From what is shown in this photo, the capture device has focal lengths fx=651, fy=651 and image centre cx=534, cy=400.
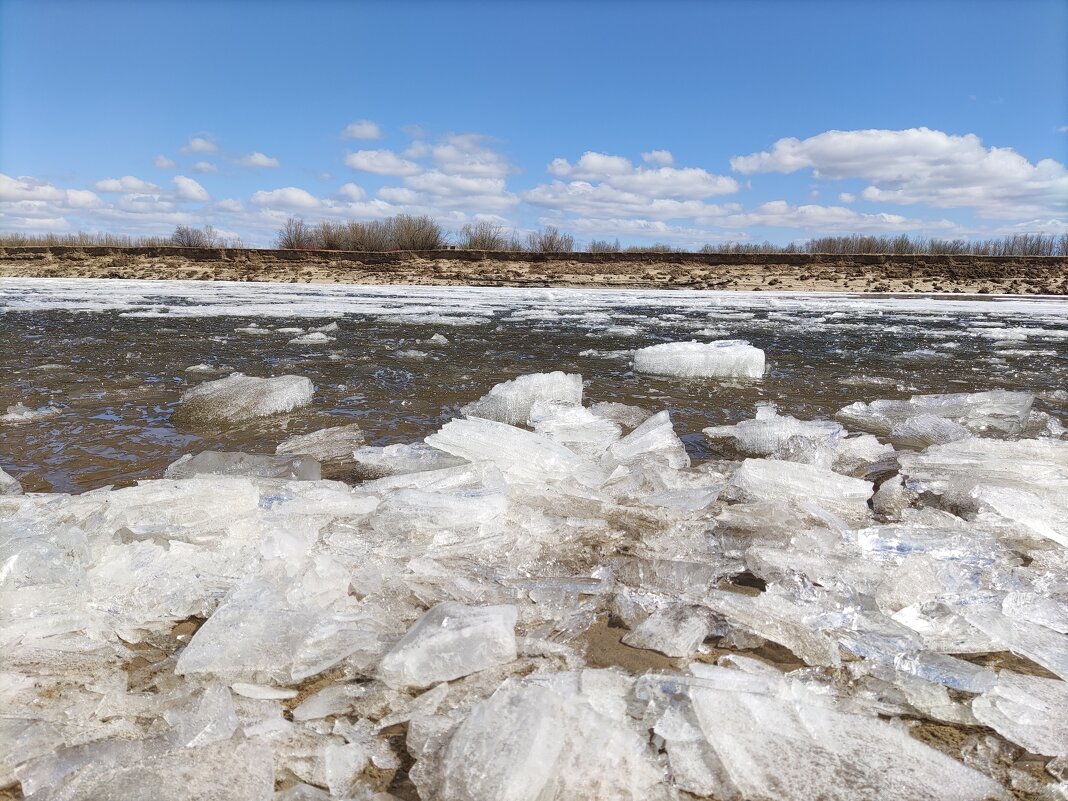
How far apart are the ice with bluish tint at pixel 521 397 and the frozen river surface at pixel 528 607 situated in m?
0.03

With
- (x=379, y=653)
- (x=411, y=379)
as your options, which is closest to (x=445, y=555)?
(x=379, y=653)

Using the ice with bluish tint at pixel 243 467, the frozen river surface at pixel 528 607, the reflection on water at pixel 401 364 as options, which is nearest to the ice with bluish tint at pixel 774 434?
the frozen river surface at pixel 528 607

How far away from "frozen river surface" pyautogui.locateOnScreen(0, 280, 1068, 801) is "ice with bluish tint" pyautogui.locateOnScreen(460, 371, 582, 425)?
0.03 metres

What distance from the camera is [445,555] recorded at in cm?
166

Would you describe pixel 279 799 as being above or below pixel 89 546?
below

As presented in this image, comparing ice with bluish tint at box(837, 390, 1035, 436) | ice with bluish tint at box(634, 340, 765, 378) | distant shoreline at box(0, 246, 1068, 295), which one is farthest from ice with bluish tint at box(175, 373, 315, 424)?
distant shoreline at box(0, 246, 1068, 295)

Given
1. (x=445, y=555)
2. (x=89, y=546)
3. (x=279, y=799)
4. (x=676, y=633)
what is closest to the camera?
(x=279, y=799)

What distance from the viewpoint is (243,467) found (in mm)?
2279

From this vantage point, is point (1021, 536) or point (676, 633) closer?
point (676, 633)

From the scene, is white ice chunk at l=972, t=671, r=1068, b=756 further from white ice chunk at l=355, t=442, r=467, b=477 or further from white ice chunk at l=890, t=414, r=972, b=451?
white ice chunk at l=890, t=414, r=972, b=451

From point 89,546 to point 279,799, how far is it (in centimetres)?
92

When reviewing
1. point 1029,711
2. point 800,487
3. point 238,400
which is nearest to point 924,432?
point 800,487

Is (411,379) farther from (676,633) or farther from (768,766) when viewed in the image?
(768,766)

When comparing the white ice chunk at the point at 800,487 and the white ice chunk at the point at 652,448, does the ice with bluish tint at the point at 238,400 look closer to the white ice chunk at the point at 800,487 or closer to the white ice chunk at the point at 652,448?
the white ice chunk at the point at 652,448
